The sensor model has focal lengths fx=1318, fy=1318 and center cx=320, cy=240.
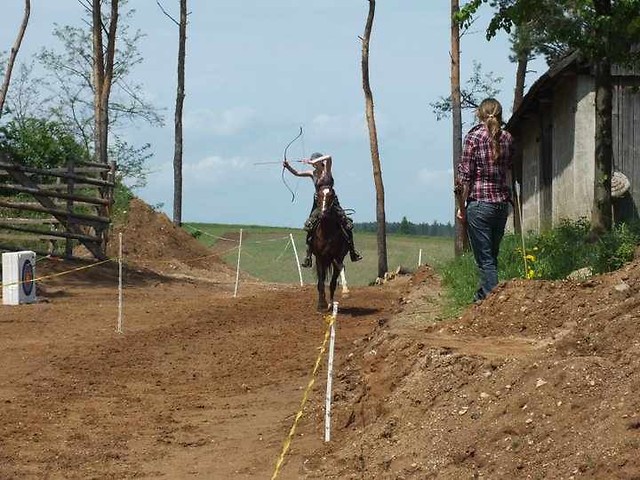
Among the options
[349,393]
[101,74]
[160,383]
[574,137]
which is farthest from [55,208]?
[349,393]

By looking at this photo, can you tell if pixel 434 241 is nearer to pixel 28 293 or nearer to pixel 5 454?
pixel 28 293

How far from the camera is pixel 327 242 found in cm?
2080

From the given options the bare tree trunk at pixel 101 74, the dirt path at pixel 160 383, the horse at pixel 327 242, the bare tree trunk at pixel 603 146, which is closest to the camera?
the dirt path at pixel 160 383

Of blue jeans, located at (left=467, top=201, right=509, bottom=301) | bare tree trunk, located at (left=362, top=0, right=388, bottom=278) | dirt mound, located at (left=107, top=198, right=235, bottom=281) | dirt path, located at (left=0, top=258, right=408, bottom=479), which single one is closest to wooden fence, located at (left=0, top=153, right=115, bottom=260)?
dirt mound, located at (left=107, top=198, right=235, bottom=281)

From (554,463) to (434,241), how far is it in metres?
51.2

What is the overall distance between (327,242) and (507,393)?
475 inches

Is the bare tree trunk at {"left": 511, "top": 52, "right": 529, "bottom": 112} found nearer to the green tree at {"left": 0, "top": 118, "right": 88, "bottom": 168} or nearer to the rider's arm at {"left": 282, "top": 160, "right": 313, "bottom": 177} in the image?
the green tree at {"left": 0, "top": 118, "right": 88, "bottom": 168}

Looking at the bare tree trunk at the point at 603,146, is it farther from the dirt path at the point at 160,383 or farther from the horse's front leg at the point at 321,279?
the horse's front leg at the point at 321,279

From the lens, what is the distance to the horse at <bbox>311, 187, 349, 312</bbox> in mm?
20250

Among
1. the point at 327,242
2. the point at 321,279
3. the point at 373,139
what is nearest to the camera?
the point at 327,242

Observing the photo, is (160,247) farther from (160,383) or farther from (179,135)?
(160,383)

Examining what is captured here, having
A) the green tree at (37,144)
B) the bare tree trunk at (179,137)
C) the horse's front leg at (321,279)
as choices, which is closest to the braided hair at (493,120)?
the horse's front leg at (321,279)

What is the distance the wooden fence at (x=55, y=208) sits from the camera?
29.3 m

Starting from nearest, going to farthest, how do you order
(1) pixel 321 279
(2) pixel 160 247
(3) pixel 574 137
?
1. (1) pixel 321 279
2. (3) pixel 574 137
3. (2) pixel 160 247
